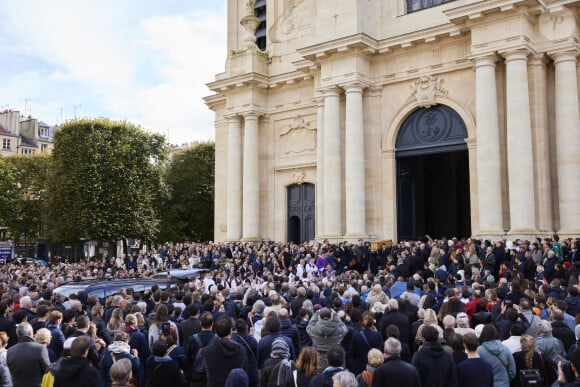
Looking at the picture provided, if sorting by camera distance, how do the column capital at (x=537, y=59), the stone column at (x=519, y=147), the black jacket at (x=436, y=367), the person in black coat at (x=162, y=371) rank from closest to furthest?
1. the black jacket at (x=436, y=367)
2. the person in black coat at (x=162, y=371)
3. the stone column at (x=519, y=147)
4. the column capital at (x=537, y=59)

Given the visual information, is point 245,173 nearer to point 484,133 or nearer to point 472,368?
point 484,133

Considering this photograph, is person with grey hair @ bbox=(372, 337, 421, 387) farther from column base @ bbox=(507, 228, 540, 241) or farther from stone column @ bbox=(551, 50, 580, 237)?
stone column @ bbox=(551, 50, 580, 237)

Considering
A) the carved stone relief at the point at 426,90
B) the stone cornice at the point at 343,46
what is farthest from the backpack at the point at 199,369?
the stone cornice at the point at 343,46

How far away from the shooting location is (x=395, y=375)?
5.63 meters

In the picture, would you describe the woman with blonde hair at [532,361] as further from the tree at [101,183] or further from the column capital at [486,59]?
the tree at [101,183]

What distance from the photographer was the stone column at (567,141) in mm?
21500

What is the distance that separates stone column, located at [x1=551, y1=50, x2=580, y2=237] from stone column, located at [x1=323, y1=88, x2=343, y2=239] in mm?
9785

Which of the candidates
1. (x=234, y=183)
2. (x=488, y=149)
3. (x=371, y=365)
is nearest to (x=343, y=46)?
(x=488, y=149)

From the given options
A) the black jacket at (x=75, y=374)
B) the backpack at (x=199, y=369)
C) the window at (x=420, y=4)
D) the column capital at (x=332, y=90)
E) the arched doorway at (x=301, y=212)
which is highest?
the window at (x=420, y=4)

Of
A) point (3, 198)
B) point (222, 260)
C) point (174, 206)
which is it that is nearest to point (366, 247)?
point (222, 260)

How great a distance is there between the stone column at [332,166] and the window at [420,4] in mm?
5289

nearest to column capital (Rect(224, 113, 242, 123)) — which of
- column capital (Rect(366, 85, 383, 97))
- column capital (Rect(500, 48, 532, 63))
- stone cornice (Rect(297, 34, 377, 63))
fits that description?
stone cornice (Rect(297, 34, 377, 63))

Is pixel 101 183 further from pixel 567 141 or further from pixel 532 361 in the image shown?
pixel 532 361

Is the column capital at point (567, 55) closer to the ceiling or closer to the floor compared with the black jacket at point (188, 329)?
closer to the ceiling
